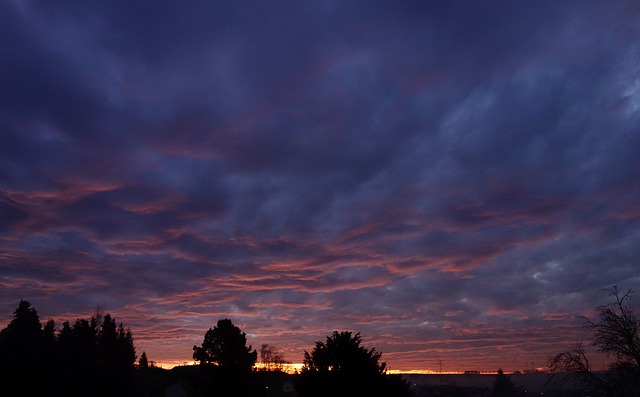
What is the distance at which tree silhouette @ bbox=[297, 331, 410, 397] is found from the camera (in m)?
30.9

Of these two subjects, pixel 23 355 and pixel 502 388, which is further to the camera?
pixel 502 388

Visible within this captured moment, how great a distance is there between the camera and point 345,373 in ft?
103

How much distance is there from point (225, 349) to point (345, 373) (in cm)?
4192

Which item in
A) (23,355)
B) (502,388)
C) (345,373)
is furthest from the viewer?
(502,388)

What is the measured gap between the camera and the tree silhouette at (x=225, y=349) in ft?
226

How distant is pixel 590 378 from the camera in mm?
35062

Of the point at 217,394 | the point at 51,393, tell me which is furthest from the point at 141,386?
the point at 217,394

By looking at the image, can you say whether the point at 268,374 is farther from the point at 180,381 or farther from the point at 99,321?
the point at 99,321

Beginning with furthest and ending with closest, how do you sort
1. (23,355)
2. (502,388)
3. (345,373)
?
(502,388) < (23,355) < (345,373)

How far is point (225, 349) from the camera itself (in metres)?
69.2

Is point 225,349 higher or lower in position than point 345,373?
higher

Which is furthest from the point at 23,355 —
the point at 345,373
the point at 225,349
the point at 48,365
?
the point at 345,373

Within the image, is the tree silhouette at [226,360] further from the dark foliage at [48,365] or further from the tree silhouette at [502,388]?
the tree silhouette at [502,388]

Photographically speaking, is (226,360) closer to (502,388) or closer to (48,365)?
(48,365)
